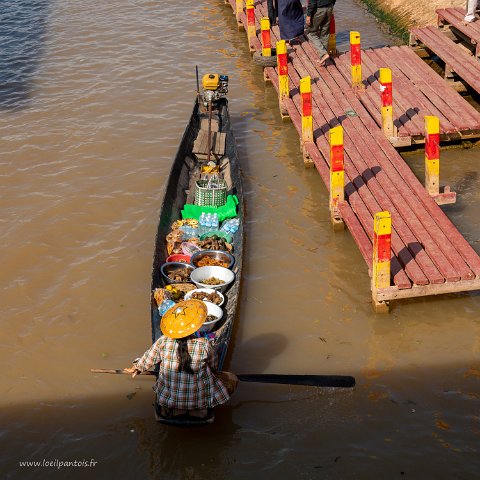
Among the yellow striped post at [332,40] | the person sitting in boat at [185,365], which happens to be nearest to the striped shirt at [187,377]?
the person sitting in boat at [185,365]

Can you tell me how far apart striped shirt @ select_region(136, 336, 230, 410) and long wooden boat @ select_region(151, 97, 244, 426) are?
0.24m

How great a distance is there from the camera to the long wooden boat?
8.92 m

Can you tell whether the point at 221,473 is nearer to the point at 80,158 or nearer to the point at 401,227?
the point at 401,227

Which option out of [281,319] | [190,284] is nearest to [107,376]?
[190,284]

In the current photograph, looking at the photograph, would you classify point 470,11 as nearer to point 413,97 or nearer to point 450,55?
point 450,55

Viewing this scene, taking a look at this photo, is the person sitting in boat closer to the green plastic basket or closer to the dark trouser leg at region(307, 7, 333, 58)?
the green plastic basket

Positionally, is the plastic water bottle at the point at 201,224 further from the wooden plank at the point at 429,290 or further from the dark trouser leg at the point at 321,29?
the dark trouser leg at the point at 321,29

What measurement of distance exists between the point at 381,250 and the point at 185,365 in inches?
123

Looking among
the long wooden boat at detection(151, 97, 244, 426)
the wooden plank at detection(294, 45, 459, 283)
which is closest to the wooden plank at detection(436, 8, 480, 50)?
the wooden plank at detection(294, 45, 459, 283)

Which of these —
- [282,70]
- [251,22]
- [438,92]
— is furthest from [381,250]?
[251,22]

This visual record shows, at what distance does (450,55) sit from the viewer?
15.9m

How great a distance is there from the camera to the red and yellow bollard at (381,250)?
920 cm

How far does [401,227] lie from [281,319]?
7.43ft

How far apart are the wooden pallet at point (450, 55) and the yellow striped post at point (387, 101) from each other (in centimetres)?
223
